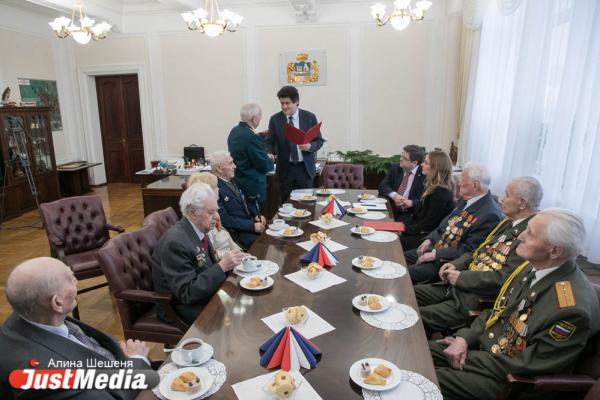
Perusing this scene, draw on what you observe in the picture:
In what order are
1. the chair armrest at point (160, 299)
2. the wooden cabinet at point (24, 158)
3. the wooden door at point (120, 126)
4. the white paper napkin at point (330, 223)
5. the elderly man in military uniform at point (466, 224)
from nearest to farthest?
the chair armrest at point (160, 299), the elderly man in military uniform at point (466, 224), the white paper napkin at point (330, 223), the wooden cabinet at point (24, 158), the wooden door at point (120, 126)

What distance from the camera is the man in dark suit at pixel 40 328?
130cm

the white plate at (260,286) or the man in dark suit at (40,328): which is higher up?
the man in dark suit at (40,328)

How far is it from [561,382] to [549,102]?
2530mm

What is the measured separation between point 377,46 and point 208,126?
3.54 metres

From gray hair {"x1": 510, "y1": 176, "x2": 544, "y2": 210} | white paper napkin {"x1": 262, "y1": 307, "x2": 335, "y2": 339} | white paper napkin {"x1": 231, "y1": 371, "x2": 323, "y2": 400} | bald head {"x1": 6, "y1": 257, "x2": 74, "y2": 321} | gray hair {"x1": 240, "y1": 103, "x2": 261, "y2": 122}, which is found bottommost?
white paper napkin {"x1": 231, "y1": 371, "x2": 323, "y2": 400}

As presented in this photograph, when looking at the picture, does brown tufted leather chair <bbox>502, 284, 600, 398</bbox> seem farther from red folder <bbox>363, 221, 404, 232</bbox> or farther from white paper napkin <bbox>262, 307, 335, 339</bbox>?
red folder <bbox>363, 221, 404, 232</bbox>

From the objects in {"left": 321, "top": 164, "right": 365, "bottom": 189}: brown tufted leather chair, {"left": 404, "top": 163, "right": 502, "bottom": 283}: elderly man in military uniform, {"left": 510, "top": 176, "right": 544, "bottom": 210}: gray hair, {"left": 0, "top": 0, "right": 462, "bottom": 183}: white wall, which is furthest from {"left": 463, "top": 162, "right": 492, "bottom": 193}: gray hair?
{"left": 0, "top": 0, "right": 462, "bottom": 183}: white wall

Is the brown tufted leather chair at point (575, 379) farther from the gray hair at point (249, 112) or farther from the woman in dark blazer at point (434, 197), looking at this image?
the gray hair at point (249, 112)

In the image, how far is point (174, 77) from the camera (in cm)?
783

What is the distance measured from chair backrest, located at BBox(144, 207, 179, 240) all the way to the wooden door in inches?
254

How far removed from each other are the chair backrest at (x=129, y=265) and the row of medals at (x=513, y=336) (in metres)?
2.01

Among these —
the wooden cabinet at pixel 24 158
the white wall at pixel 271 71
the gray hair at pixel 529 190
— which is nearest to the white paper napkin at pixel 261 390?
the gray hair at pixel 529 190

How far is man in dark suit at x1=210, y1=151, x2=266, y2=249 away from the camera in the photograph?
10.6 ft

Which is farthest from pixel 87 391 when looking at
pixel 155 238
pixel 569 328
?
pixel 569 328
